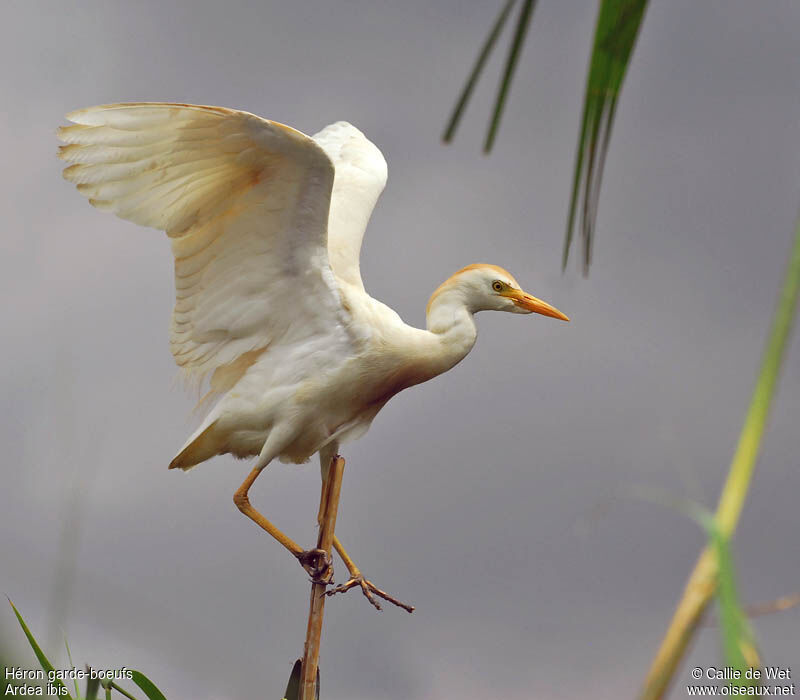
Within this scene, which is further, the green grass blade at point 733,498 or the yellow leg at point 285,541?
the yellow leg at point 285,541

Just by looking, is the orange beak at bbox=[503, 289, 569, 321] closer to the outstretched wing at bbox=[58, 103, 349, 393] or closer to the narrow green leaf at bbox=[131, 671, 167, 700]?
the outstretched wing at bbox=[58, 103, 349, 393]

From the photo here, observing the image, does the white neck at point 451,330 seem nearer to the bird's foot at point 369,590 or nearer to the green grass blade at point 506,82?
the bird's foot at point 369,590

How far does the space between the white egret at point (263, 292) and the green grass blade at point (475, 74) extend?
186 cm

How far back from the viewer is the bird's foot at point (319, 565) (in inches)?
116

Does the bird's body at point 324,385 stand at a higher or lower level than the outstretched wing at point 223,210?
lower

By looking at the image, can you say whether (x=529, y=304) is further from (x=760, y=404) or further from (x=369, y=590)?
(x=760, y=404)

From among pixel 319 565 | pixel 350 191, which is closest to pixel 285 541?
pixel 319 565

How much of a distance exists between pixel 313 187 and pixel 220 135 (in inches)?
12.6

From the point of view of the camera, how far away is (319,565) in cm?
294

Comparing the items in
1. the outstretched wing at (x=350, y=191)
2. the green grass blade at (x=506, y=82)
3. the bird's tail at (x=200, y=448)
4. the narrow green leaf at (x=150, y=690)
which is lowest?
the narrow green leaf at (x=150, y=690)

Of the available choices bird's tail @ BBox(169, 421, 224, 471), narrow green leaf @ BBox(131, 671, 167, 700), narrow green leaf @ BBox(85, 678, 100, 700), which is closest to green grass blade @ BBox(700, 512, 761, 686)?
narrow green leaf @ BBox(85, 678, 100, 700)

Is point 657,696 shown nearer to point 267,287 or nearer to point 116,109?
point 116,109

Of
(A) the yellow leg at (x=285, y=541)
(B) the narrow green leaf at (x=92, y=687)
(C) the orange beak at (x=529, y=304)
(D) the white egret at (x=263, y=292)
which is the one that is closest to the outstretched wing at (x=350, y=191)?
(D) the white egret at (x=263, y=292)

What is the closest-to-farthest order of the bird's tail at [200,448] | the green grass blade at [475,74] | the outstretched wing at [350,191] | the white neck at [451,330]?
the green grass blade at [475,74] < the bird's tail at [200,448] < the white neck at [451,330] < the outstretched wing at [350,191]
